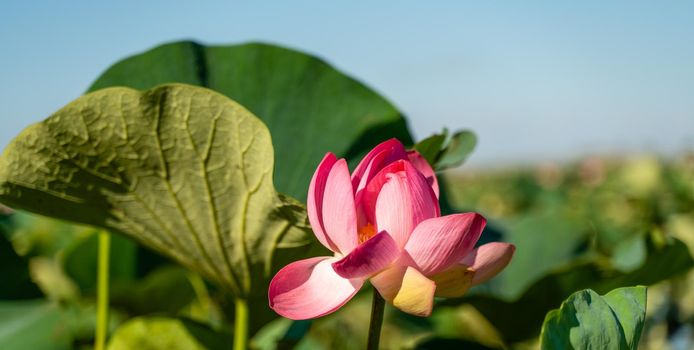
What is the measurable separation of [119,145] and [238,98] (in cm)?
25

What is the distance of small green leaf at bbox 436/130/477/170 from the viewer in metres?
0.75

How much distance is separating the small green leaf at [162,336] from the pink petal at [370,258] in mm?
364

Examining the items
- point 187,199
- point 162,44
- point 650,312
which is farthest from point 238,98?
point 650,312

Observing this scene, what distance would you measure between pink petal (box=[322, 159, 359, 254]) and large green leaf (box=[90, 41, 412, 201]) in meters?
0.33

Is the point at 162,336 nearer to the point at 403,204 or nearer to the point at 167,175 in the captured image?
the point at 167,175

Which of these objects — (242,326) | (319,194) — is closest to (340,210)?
(319,194)

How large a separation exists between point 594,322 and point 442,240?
0.11 metres

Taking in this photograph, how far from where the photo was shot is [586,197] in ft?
7.72

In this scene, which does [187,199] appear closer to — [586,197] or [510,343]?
[510,343]

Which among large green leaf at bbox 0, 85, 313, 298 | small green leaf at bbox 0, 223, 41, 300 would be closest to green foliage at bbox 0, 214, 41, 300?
small green leaf at bbox 0, 223, 41, 300

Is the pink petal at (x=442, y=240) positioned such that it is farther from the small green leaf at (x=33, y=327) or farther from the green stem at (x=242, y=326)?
the small green leaf at (x=33, y=327)

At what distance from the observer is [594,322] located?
0.47 meters

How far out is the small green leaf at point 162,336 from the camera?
0.77m

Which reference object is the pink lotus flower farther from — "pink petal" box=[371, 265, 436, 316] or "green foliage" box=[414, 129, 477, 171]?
"green foliage" box=[414, 129, 477, 171]
